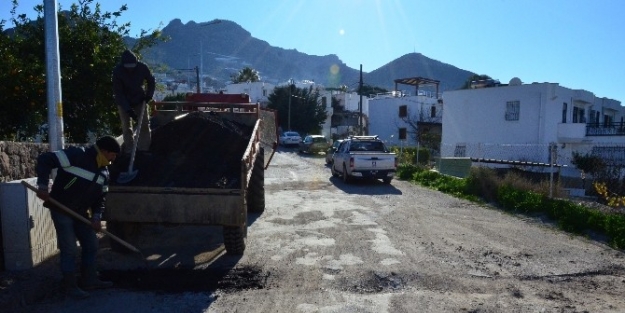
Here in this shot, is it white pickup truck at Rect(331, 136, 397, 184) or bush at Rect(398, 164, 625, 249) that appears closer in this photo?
bush at Rect(398, 164, 625, 249)

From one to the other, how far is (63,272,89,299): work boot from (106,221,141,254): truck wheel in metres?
1.39

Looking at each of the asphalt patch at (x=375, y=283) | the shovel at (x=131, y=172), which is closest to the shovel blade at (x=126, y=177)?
the shovel at (x=131, y=172)

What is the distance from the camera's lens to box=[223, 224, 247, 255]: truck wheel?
21.7 feet

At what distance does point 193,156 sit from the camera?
723cm

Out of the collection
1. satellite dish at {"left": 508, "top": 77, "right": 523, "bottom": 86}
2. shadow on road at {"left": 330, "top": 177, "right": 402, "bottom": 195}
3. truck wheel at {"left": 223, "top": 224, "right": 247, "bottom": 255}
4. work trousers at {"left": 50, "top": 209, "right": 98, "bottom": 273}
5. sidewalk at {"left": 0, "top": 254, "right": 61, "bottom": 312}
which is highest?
satellite dish at {"left": 508, "top": 77, "right": 523, "bottom": 86}

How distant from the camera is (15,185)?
566 cm

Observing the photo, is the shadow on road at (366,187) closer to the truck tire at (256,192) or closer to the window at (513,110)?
the truck tire at (256,192)

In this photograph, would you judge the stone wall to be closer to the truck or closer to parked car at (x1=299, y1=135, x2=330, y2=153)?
the truck

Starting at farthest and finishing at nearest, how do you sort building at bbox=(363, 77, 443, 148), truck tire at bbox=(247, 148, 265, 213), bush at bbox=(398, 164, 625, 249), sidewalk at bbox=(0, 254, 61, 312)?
building at bbox=(363, 77, 443, 148)
truck tire at bbox=(247, 148, 265, 213)
bush at bbox=(398, 164, 625, 249)
sidewalk at bbox=(0, 254, 61, 312)

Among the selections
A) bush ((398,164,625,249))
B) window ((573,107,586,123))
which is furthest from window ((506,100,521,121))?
bush ((398,164,625,249))

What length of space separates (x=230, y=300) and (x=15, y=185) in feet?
9.66

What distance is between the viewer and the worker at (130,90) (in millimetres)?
6863

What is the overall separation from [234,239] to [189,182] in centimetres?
101

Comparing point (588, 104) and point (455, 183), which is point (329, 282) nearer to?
point (455, 183)
